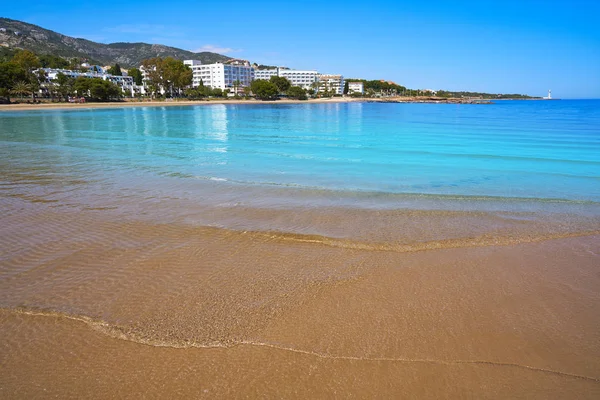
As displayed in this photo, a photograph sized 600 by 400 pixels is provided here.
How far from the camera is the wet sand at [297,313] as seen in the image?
3627 millimetres

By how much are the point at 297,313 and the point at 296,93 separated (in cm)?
17875

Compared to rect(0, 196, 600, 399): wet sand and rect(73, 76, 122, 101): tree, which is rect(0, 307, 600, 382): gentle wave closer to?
rect(0, 196, 600, 399): wet sand

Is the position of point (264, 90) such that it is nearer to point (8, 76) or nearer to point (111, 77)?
point (111, 77)

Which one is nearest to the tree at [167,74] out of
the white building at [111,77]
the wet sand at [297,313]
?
the white building at [111,77]

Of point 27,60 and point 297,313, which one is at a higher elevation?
point 27,60

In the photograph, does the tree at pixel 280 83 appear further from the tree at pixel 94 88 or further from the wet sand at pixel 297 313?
the wet sand at pixel 297 313

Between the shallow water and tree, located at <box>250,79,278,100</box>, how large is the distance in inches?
5953

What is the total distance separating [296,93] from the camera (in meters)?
176

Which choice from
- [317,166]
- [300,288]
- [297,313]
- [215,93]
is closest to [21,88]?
[215,93]

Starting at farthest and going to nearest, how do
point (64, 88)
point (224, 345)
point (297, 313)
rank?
point (64, 88)
point (297, 313)
point (224, 345)

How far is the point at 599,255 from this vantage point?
268 inches

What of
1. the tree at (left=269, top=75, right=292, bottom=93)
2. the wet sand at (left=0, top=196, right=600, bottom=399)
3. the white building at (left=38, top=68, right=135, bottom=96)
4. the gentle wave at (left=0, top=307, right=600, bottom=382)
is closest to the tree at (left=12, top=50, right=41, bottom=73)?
the white building at (left=38, top=68, right=135, bottom=96)

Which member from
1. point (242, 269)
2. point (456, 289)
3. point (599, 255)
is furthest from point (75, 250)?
point (599, 255)

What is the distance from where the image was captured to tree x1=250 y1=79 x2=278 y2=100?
15638 centimetres
